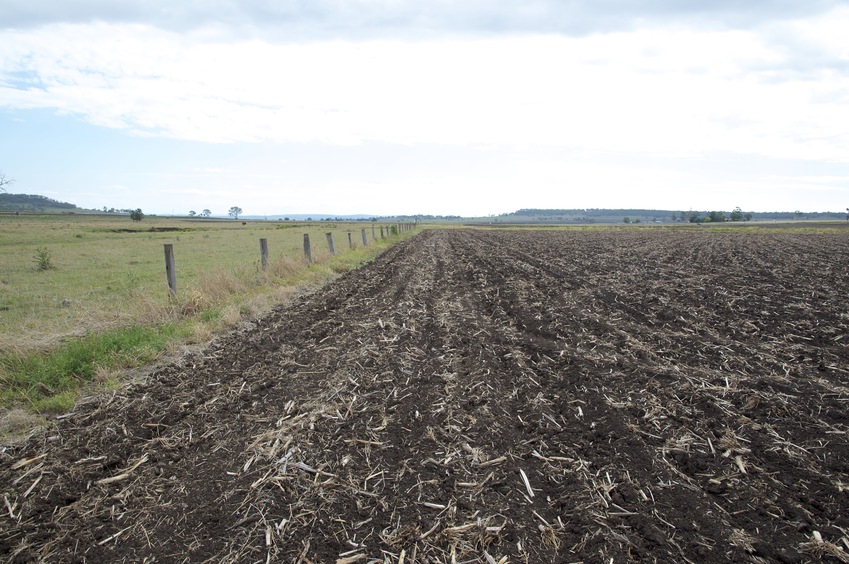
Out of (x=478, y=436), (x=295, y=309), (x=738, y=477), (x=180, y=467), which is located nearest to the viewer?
(x=738, y=477)

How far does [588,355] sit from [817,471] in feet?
9.59

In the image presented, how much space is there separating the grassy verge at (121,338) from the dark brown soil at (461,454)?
66cm

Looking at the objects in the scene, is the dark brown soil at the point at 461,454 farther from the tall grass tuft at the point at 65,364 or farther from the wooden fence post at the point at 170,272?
A: the wooden fence post at the point at 170,272

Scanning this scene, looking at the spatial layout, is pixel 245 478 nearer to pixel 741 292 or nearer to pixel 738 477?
pixel 738 477

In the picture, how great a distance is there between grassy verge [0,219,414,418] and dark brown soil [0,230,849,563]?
2.16 ft

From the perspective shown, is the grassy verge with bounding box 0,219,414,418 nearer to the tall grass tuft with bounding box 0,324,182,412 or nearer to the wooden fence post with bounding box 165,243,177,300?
the tall grass tuft with bounding box 0,324,182,412

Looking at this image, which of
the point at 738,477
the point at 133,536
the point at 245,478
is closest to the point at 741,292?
the point at 738,477

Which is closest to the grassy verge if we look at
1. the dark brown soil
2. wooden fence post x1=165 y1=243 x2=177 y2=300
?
wooden fence post x1=165 y1=243 x2=177 y2=300

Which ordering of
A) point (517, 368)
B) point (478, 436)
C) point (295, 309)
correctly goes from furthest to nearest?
point (295, 309) → point (517, 368) → point (478, 436)

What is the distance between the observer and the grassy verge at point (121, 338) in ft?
18.6

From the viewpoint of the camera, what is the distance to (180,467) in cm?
399

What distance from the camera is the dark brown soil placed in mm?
3080

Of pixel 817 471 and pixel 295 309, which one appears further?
pixel 295 309

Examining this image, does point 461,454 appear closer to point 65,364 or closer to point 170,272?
point 65,364
